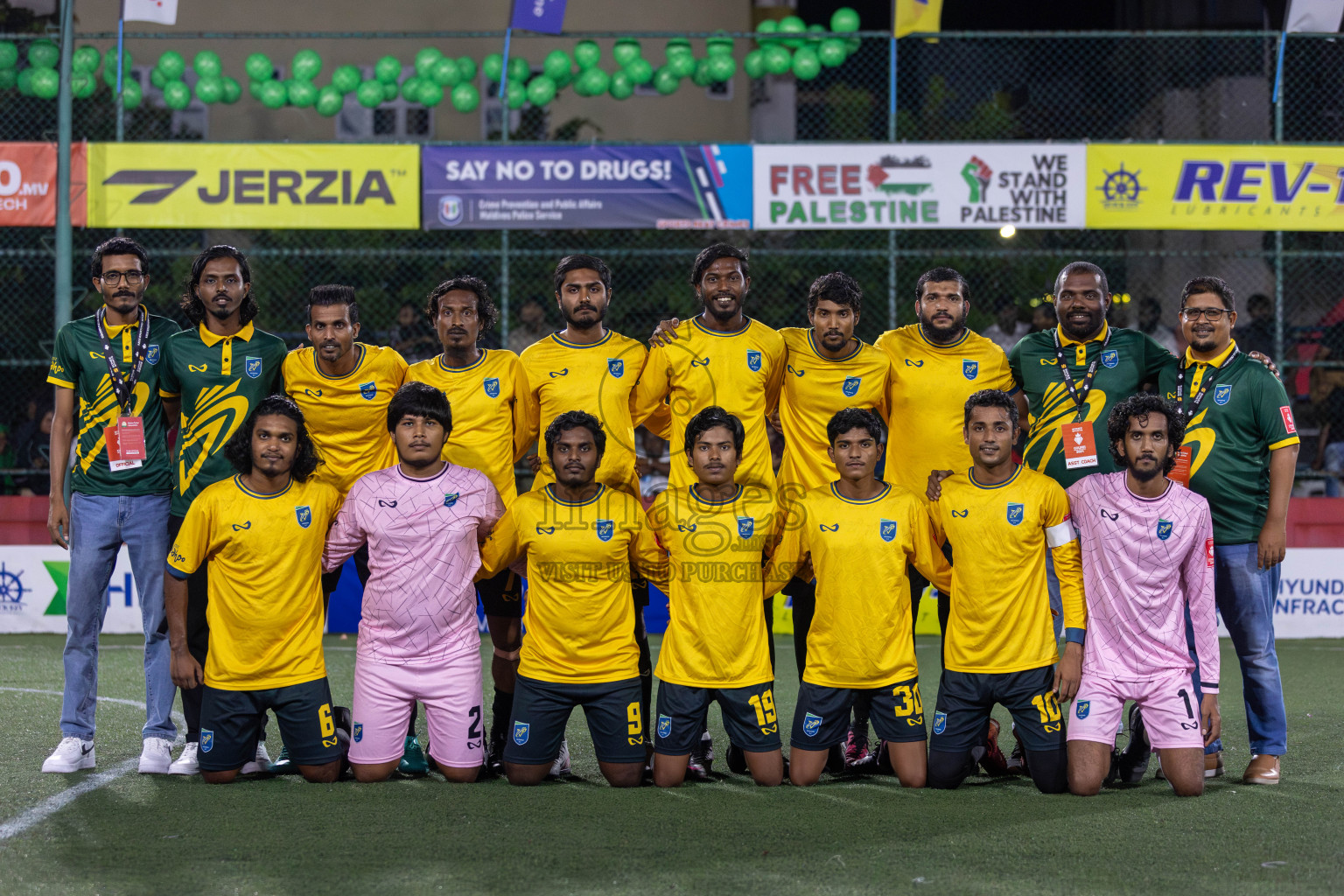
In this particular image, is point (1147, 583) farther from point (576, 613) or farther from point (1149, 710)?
point (576, 613)

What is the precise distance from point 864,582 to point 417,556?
1.86 m

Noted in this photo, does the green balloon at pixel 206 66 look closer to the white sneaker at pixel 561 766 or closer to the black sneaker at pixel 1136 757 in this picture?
the white sneaker at pixel 561 766

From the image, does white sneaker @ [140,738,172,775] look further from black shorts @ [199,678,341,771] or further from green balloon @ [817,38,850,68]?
green balloon @ [817,38,850,68]

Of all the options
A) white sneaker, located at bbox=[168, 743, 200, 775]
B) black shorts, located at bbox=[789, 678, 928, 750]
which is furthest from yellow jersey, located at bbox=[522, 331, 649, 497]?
white sneaker, located at bbox=[168, 743, 200, 775]

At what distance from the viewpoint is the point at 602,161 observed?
1124 cm

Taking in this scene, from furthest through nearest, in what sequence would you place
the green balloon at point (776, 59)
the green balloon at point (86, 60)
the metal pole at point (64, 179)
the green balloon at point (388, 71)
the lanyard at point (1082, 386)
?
the green balloon at point (388, 71), the green balloon at point (776, 59), the green balloon at point (86, 60), the metal pole at point (64, 179), the lanyard at point (1082, 386)

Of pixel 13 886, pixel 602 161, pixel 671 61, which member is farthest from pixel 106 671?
pixel 671 61

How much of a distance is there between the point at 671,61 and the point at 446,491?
846cm

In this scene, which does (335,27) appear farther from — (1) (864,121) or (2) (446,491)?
(2) (446,491)

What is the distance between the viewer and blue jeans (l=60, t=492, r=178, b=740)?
5.70 m

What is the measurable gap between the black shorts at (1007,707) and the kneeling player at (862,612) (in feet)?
0.42

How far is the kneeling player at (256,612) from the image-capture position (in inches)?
212

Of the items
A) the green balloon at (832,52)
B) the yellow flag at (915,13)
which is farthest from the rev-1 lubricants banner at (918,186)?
the green balloon at (832,52)

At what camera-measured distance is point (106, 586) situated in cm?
568
